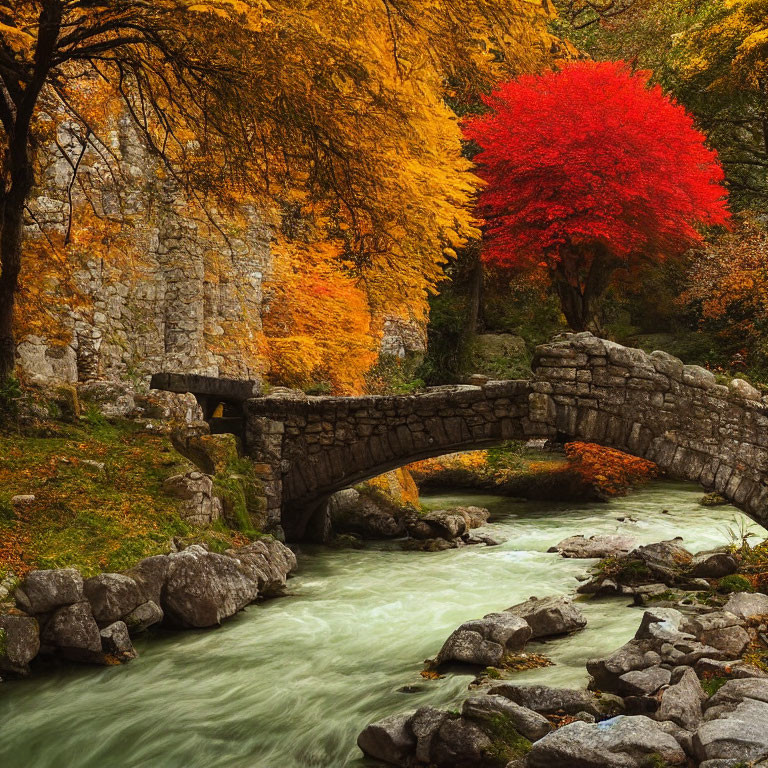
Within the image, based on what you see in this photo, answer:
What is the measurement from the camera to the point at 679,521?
14.8m

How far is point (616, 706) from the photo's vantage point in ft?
17.2

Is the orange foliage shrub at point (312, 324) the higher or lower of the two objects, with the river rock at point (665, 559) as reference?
higher

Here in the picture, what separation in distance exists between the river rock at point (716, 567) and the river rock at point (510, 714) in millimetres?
5192

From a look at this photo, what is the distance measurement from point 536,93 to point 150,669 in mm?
17226

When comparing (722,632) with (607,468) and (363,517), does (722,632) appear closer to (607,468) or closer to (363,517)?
(363,517)

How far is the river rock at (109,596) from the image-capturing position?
6930 millimetres

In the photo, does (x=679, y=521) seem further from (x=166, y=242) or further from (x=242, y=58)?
(x=242, y=58)

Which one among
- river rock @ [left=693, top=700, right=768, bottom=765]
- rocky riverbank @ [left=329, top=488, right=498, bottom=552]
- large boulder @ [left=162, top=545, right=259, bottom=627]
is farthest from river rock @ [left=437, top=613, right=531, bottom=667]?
rocky riverbank @ [left=329, top=488, right=498, bottom=552]

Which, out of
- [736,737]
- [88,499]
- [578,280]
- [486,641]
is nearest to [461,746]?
[736,737]

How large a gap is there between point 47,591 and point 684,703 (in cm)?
511

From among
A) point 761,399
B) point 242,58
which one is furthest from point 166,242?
point 761,399

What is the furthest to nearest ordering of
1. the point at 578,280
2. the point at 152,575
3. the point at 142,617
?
1. the point at 578,280
2. the point at 152,575
3. the point at 142,617

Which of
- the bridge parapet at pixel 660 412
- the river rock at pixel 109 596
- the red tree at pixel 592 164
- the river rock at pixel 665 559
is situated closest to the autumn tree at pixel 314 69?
the bridge parapet at pixel 660 412

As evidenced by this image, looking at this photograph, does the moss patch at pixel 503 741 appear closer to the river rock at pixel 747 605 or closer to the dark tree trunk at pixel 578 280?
the river rock at pixel 747 605
